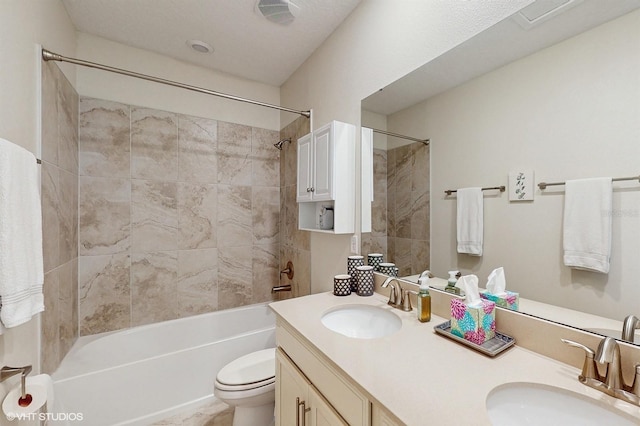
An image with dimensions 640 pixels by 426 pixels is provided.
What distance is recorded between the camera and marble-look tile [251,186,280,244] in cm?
253

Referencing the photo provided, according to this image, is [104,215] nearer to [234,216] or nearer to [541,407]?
[234,216]

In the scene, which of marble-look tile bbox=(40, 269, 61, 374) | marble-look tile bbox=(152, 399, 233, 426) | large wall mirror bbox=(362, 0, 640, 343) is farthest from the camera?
marble-look tile bbox=(152, 399, 233, 426)

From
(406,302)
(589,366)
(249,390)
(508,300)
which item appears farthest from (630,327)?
(249,390)

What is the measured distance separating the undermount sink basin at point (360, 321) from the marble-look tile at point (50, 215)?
146cm

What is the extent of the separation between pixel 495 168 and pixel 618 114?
0.33 meters

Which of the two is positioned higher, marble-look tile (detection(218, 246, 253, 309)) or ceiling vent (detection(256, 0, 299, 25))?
ceiling vent (detection(256, 0, 299, 25))

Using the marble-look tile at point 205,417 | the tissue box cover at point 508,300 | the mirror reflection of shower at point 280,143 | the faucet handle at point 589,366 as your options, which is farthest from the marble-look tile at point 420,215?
the marble-look tile at point 205,417

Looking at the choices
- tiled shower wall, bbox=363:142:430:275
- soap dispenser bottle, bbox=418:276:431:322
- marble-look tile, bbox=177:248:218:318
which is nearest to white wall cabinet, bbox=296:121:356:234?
tiled shower wall, bbox=363:142:430:275

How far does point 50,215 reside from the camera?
138 centimetres

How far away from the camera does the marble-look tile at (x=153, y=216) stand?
79.5 inches

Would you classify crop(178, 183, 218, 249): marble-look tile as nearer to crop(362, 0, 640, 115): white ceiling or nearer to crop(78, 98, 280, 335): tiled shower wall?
crop(78, 98, 280, 335): tiled shower wall

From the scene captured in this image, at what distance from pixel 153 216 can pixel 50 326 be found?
915 millimetres

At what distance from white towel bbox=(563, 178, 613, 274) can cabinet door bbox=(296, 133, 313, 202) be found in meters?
1.31

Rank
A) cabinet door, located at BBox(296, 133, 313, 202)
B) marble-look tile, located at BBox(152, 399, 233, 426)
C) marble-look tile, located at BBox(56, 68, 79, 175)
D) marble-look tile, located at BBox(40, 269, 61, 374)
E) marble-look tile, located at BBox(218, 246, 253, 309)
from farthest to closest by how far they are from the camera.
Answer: marble-look tile, located at BBox(218, 246, 253, 309) → cabinet door, located at BBox(296, 133, 313, 202) → marble-look tile, located at BBox(152, 399, 233, 426) → marble-look tile, located at BBox(56, 68, 79, 175) → marble-look tile, located at BBox(40, 269, 61, 374)
